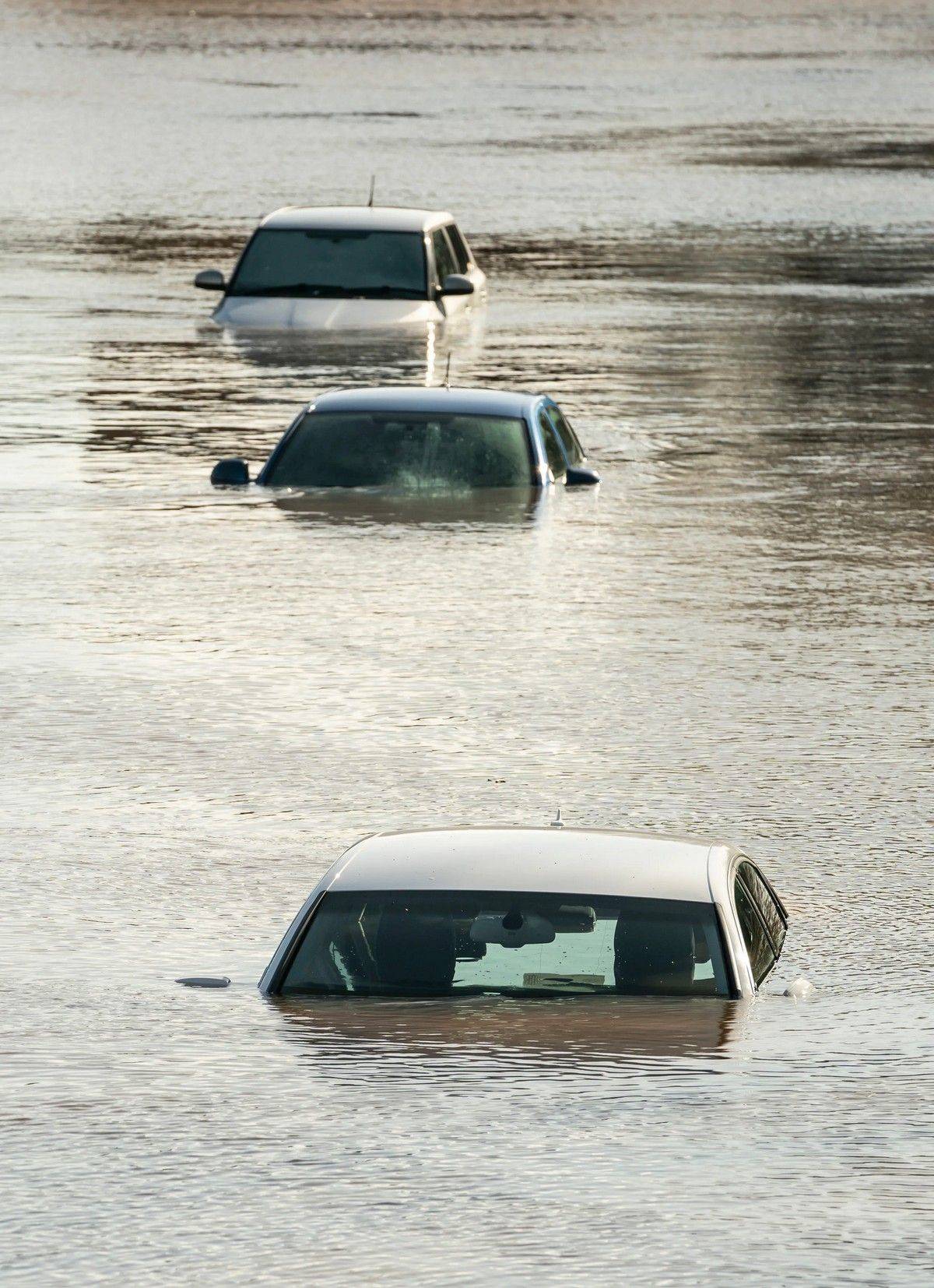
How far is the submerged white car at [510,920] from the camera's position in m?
9.38

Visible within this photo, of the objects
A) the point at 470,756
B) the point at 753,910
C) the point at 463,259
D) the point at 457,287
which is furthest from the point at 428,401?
the point at 463,259

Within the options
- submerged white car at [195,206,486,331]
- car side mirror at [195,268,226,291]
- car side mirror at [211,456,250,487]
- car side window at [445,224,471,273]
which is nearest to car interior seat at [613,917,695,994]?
car side mirror at [211,456,250,487]

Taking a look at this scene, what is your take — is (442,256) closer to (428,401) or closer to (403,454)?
(403,454)

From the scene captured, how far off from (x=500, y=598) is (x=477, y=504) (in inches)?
135

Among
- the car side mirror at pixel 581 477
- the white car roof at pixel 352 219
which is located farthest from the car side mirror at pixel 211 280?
the car side mirror at pixel 581 477

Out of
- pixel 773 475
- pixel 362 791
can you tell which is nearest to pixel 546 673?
pixel 362 791

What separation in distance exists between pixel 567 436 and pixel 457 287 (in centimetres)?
888

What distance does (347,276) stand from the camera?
3288cm

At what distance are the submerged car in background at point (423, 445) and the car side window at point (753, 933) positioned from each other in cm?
1160

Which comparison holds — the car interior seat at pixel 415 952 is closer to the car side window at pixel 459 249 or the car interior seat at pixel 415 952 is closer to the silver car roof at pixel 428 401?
the silver car roof at pixel 428 401

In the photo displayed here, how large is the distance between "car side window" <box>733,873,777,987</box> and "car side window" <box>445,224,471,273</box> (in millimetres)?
23597

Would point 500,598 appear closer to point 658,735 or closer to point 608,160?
point 658,735

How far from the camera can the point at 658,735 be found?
1532 cm

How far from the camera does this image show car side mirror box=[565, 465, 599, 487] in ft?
73.2
